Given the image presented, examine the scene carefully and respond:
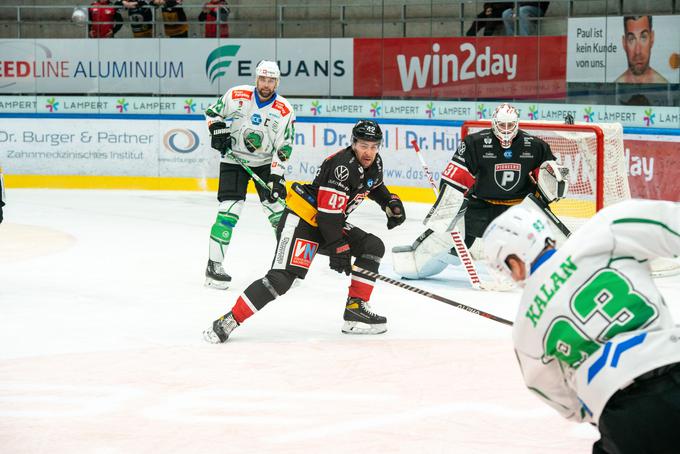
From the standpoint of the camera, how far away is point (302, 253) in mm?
5500

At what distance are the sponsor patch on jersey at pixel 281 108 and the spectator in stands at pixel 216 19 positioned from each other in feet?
20.7

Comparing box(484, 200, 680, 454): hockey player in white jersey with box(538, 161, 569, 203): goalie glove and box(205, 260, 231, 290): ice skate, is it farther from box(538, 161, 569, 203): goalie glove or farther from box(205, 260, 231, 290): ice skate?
box(205, 260, 231, 290): ice skate

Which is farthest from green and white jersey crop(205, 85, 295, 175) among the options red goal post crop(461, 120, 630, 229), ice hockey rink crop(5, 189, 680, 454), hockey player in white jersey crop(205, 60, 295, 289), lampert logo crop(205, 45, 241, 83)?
lampert logo crop(205, 45, 241, 83)

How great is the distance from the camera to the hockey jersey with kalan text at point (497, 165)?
277 inches

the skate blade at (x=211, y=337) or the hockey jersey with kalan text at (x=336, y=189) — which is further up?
the hockey jersey with kalan text at (x=336, y=189)

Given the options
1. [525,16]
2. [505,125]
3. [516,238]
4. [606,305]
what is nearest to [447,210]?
[505,125]

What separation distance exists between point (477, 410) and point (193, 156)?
8.72 metres

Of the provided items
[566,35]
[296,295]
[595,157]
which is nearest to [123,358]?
[296,295]

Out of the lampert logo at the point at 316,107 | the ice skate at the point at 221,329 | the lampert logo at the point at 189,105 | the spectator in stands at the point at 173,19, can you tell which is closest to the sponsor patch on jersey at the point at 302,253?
the ice skate at the point at 221,329

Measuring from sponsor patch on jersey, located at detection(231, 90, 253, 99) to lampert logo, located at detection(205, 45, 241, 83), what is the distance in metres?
6.07

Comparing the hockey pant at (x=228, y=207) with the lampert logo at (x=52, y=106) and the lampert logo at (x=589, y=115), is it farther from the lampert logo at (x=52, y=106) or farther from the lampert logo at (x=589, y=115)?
the lampert logo at (x=52, y=106)

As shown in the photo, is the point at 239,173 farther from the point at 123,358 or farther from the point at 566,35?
the point at 566,35

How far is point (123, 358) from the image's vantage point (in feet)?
17.7

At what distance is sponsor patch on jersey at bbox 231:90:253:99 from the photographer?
734 centimetres
